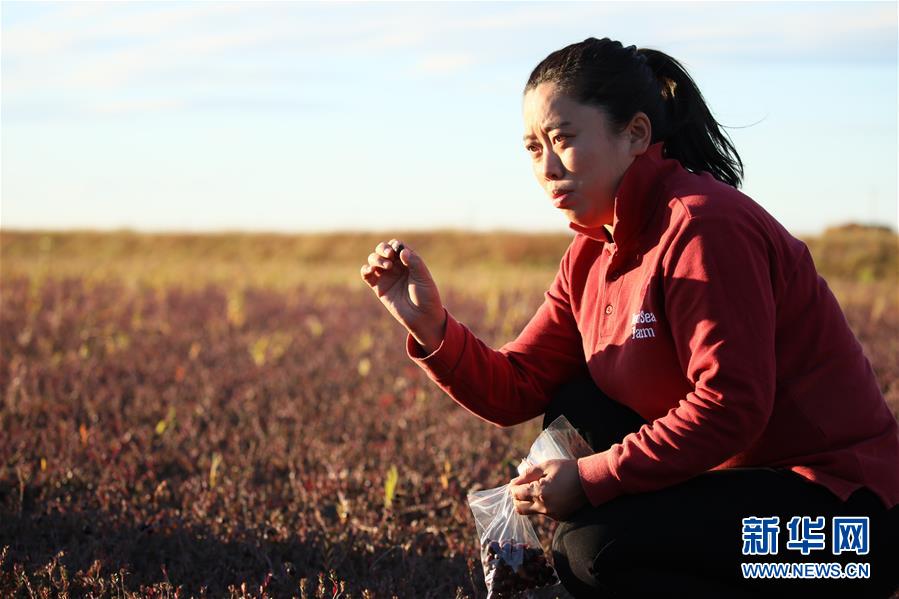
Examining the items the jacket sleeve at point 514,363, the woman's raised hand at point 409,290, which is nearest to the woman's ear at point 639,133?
the jacket sleeve at point 514,363

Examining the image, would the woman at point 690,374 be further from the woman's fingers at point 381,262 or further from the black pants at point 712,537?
the woman's fingers at point 381,262

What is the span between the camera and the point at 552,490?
2758 mm

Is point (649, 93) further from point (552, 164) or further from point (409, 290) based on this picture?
point (409, 290)

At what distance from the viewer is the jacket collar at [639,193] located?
2795 mm

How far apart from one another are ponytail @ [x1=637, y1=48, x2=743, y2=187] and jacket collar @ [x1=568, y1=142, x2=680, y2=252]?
0.34 ft

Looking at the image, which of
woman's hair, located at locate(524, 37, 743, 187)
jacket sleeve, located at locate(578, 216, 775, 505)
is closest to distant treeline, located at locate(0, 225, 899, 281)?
woman's hair, located at locate(524, 37, 743, 187)

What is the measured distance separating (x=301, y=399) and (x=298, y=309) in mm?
3832

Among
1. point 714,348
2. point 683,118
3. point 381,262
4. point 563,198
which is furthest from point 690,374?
point 381,262

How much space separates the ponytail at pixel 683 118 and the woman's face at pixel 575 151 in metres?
0.19

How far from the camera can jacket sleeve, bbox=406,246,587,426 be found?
3.18 m

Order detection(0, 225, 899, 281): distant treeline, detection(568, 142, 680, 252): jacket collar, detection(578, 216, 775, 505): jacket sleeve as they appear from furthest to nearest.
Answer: detection(0, 225, 899, 281): distant treeline
detection(568, 142, 680, 252): jacket collar
detection(578, 216, 775, 505): jacket sleeve

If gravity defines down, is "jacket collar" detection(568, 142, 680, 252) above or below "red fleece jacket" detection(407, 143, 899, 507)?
above

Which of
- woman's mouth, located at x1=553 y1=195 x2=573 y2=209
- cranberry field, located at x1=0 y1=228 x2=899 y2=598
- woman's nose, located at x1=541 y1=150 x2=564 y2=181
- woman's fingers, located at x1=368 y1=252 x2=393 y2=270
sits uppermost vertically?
woman's nose, located at x1=541 y1=150 x2=564 y2=181

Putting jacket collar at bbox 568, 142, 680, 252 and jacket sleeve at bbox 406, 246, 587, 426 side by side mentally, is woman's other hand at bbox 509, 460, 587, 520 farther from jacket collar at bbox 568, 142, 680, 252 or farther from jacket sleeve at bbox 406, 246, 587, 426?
jacket collar at bbox 568, 142, 680, 252
